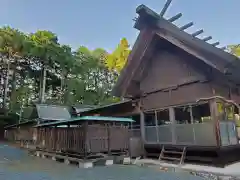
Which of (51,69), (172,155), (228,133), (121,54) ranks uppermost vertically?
(121,54)

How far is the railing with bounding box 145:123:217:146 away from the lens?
24.6 ft

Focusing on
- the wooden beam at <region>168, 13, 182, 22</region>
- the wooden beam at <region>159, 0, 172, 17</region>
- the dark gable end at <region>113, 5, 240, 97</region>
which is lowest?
the dark gable end at <region>113, 5, 240, 97</region>

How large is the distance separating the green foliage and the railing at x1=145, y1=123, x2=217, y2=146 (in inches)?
699

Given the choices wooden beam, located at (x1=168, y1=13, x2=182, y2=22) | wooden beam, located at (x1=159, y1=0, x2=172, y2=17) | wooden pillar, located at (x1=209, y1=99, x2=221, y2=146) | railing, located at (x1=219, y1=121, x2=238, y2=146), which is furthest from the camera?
wooden beam, located at (x1=159, y1=0, x2=172, y2=17)

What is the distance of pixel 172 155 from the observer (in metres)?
8.98

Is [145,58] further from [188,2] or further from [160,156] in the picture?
[160,156]

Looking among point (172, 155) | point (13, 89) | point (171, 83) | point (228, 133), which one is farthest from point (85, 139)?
point (13, 89)

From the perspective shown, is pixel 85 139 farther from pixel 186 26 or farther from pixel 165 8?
pixel 165 8

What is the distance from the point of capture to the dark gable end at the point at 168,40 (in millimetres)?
7062

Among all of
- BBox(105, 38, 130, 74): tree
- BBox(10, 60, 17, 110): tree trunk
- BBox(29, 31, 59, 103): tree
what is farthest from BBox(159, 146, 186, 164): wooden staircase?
BBox(10, 60, 17, 110): tree trunk

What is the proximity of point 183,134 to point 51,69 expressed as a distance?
2730 cm

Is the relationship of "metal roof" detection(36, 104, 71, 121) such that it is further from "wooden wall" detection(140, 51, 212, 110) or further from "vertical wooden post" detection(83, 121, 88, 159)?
"vertical wooden post" detection(83, 121, 88, 159)

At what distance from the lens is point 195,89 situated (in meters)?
8.29

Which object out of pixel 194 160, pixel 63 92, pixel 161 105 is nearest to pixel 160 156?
pixel 194 160
